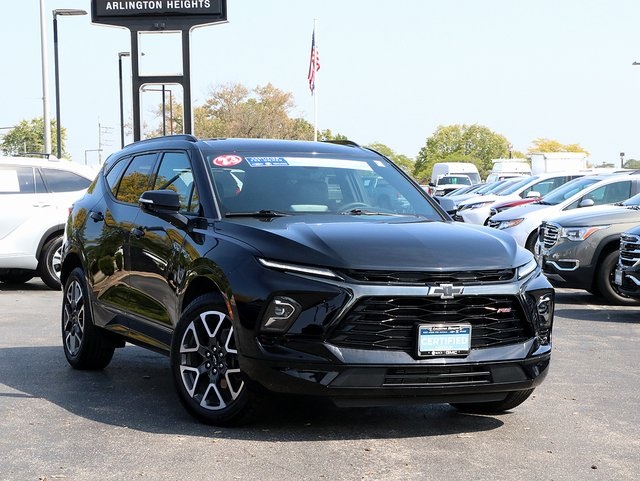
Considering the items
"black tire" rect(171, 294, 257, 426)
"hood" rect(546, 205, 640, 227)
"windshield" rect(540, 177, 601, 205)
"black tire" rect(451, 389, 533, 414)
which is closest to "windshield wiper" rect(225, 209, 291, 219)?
"black tire" rect(171, 294, 257, 426)

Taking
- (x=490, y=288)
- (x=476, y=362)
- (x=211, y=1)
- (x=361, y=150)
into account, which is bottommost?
(x=476, y=362)

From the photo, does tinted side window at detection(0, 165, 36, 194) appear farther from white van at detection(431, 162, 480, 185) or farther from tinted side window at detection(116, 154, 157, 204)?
white van at detection(431, 162, 480, 185)

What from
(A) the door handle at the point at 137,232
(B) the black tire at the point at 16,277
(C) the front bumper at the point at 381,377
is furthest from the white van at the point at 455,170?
(C) the front bumper at the point at 381,377

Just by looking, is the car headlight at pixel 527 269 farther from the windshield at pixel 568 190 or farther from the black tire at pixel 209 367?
the windshield at pixel 568 190

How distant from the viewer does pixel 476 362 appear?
608 centimetres

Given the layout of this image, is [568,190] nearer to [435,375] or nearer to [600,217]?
[600,217]

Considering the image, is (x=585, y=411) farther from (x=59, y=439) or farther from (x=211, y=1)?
(x=211, y=1)

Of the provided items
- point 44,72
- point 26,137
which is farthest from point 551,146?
point 44,72

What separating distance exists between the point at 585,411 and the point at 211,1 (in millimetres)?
21774

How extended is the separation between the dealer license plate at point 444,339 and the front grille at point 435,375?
8 centimetres

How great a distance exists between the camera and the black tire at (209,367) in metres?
6.32

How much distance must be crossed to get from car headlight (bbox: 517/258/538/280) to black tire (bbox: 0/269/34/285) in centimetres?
1115

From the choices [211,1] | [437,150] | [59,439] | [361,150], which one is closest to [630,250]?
[361,150]

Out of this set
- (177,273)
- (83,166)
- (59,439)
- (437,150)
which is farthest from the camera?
(437,150)
